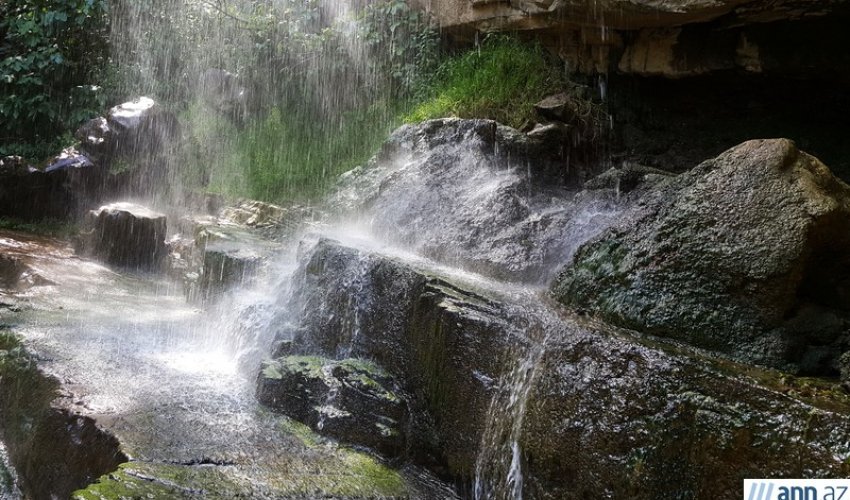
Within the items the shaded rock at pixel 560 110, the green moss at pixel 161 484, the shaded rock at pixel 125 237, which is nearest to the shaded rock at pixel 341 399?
the green moss at pixel 161 484

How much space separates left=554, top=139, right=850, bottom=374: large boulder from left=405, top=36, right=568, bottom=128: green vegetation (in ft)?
12.0

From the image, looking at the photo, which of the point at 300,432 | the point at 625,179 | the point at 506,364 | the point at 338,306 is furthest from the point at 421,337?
the point at 625,179

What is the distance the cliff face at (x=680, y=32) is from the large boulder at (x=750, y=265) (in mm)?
2585

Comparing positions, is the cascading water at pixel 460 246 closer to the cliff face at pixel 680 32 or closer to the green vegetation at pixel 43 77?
the cliff face at pixel 680 32

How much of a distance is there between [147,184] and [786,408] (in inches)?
432

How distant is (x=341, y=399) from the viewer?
172 inches

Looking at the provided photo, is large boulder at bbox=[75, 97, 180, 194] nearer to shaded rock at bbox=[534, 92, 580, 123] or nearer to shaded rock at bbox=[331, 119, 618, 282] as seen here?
shaded rock at bbox=[331, 119, 618, 282]

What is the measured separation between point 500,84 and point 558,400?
531cm

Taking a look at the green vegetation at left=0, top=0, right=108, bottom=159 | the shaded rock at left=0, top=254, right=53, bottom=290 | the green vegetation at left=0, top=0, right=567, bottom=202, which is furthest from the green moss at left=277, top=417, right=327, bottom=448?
the green vegetation at left=0, top=0, right=108, bottom=159

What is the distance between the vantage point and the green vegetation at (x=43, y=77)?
11.7m

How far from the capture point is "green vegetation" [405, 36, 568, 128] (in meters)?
7.68

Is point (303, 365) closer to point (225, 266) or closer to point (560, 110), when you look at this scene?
point (225, 266)

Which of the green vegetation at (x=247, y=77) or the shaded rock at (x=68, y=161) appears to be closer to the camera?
the green vegetation at (x=247, y=77)

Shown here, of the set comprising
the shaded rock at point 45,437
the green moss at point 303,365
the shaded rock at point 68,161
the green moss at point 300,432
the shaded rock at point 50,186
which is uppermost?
the shaded rock at point 68,161
